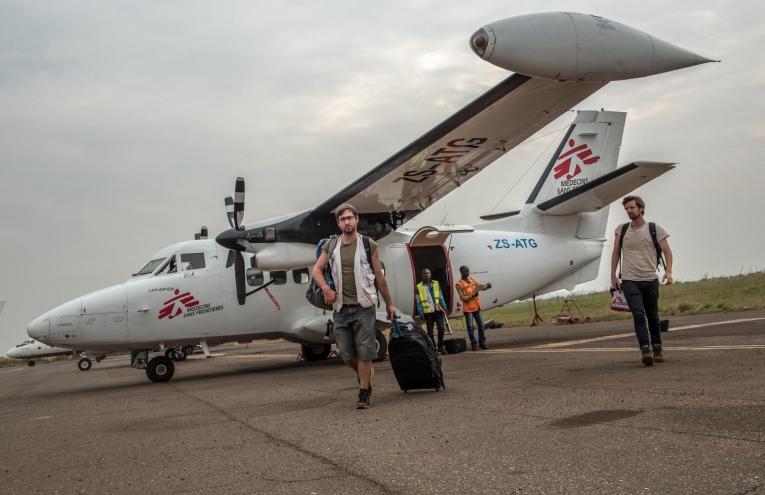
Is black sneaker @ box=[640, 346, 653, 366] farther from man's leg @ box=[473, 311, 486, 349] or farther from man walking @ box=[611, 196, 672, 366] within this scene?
man's leg @ box=[473, 311, 486, 349]

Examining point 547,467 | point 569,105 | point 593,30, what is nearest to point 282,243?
point 569,105

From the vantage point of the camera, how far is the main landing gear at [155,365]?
1323 cm

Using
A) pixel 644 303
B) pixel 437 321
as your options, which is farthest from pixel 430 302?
pixel 644 303

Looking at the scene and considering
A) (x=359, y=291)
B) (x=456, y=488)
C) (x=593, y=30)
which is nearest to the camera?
(x=456, y=488)

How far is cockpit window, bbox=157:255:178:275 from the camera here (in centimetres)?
1333

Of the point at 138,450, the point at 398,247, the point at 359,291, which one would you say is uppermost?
the point at 398,247

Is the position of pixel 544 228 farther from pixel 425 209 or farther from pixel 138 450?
pixel 138 450

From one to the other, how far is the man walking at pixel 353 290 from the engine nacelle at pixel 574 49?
229 cm

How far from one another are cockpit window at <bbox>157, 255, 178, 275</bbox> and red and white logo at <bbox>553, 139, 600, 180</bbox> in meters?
9.46

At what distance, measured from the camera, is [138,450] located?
5.40 metres

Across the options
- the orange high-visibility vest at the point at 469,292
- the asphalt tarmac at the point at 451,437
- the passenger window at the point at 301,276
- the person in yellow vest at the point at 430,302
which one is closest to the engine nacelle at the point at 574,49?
the asphalt tarmac at the point at 451,437

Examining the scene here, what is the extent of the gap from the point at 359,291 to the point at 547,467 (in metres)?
3.42

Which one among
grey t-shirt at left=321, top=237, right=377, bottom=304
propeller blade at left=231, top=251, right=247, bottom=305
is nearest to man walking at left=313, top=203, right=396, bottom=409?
grey t-shirt at left=321, top=237, right=377, bottom=304

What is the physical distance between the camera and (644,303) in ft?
26.9
